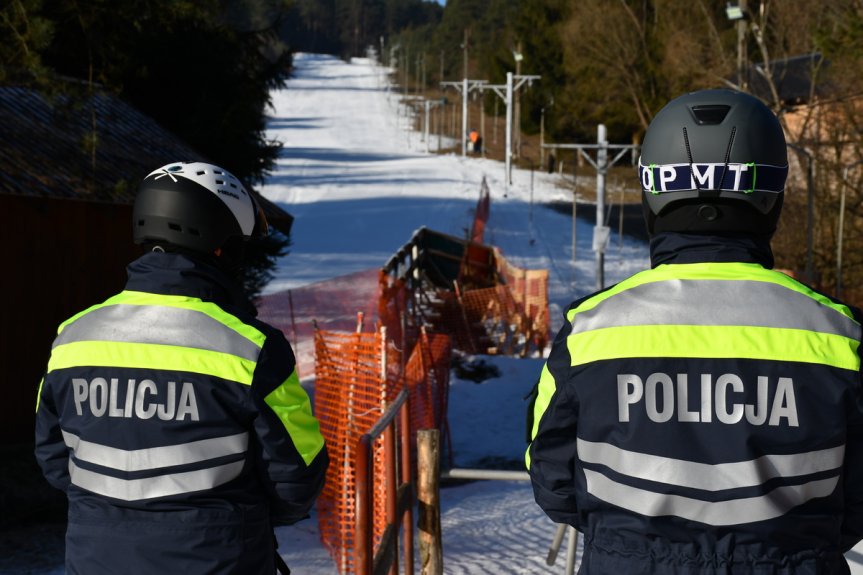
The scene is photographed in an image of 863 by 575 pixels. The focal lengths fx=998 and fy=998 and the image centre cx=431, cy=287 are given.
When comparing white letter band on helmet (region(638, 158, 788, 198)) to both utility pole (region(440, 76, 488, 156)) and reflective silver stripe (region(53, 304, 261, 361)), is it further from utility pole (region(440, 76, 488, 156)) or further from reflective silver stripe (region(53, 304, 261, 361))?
utility pole (region(440, 76, 488, 156))

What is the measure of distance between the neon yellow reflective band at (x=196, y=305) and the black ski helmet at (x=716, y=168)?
1155mm

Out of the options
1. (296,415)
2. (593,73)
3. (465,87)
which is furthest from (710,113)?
(593,73)

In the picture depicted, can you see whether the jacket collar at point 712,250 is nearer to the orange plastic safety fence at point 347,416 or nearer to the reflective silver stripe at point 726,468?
the reflective silver stripe at point 726,468

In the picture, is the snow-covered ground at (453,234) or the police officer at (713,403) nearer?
the police officer at (713,403)

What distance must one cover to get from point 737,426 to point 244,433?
1369 millimetres

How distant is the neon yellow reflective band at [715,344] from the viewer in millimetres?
2227

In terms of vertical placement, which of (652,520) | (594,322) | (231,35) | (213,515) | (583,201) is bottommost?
(583,201)

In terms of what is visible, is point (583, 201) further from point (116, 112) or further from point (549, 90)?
point (116, 112)

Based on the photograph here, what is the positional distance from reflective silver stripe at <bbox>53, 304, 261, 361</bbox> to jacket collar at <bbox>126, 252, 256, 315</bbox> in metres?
0.08

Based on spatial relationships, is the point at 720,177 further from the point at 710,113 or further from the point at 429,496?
the point at 429,496

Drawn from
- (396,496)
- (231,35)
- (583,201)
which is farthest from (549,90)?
(396,496)

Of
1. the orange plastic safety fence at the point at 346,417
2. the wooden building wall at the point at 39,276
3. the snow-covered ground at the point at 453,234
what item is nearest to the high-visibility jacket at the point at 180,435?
the orange plastic safety fence at the point at 346,417

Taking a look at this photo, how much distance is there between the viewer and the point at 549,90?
204ft

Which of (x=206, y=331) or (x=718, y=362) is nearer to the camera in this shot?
(x=718, y=362)
